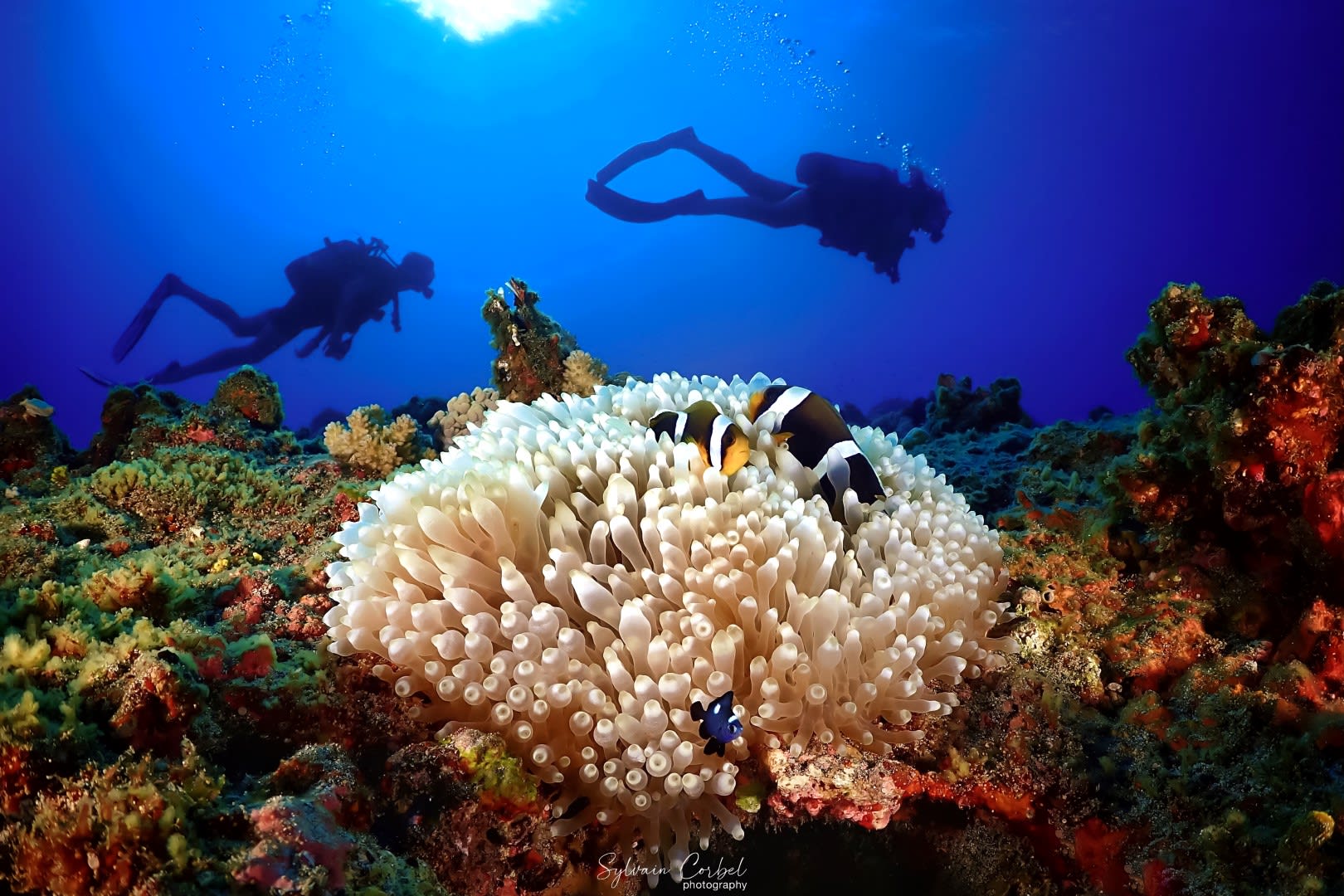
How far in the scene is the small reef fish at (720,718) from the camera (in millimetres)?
1612

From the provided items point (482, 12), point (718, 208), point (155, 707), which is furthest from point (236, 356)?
point (482, 12)

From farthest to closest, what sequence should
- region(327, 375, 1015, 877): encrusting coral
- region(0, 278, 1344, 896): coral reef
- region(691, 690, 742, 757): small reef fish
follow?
region(327, 375, 1015, 877): encrusting coral → region(691, 690, 742, 757): small reef fish → region(0, 278, 1344, 896): coral reef

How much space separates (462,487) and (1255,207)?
66.5m

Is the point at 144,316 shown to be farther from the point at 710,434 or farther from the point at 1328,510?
the point at 1328,510

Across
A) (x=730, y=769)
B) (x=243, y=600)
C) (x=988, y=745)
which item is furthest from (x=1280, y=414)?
(x=243, y=600)

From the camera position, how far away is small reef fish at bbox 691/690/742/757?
1.61 meters

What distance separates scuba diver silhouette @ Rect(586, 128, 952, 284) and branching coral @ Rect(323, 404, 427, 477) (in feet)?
34.7

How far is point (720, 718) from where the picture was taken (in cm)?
162

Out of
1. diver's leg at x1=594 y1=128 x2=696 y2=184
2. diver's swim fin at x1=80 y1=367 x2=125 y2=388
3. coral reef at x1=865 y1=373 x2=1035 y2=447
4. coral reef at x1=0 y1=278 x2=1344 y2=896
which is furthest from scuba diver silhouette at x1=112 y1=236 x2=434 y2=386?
coral reef at x1=0 y1=278 x2=1344 y2=896

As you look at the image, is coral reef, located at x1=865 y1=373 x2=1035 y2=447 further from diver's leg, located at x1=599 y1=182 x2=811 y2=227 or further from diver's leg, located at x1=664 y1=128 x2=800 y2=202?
diver's leg, located at x1=664 y1=128 x2=800 y2=202

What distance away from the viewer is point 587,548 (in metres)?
2.24

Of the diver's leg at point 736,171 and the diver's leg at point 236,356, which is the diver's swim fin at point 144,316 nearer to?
the diver's leg at point 236,356

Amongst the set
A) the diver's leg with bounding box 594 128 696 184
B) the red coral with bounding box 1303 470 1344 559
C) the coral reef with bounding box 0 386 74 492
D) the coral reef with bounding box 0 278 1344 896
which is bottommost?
the coral reef with bounding box 0 278 1344 896

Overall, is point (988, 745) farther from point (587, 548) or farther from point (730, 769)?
point (587, 548)
